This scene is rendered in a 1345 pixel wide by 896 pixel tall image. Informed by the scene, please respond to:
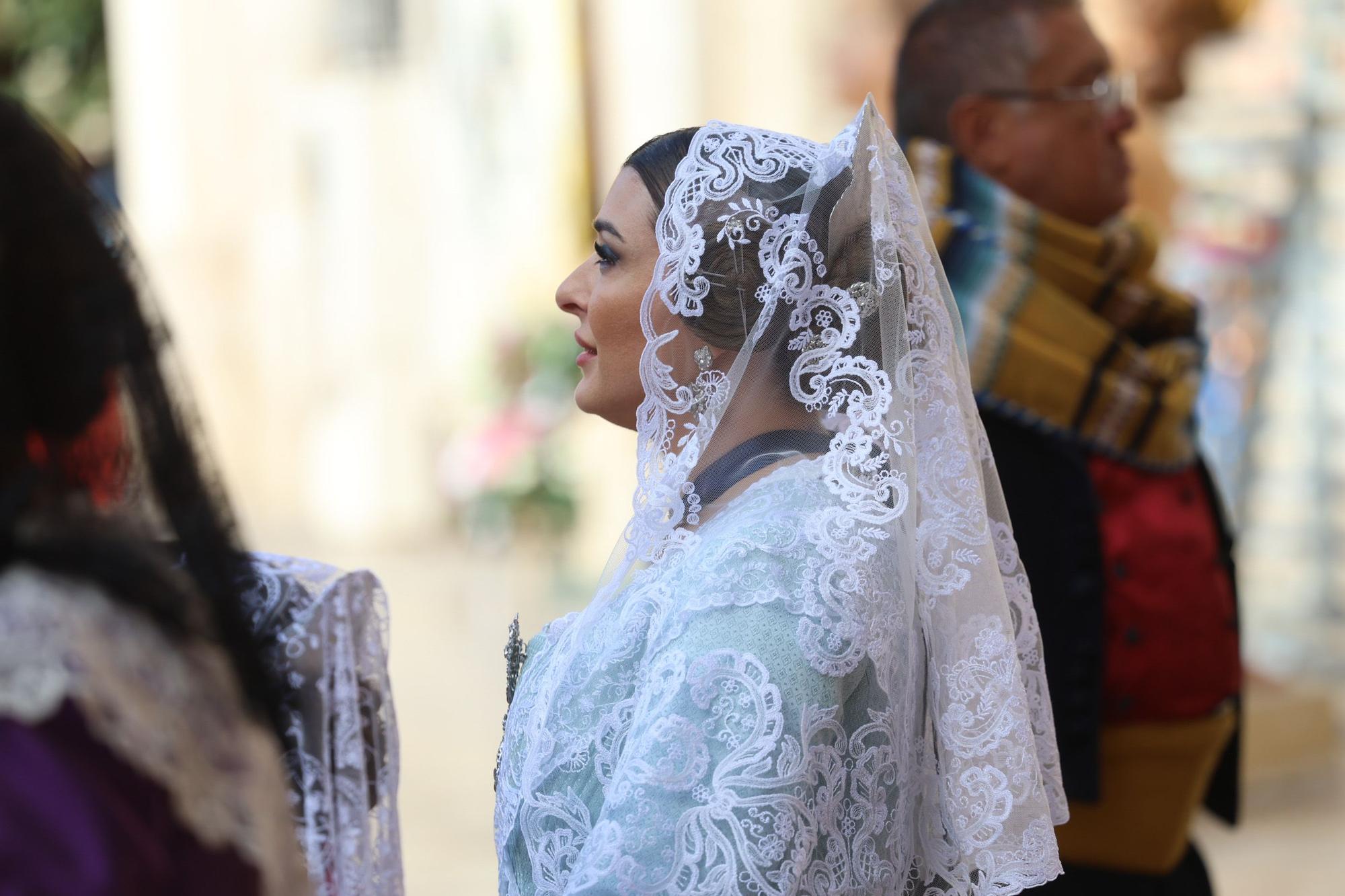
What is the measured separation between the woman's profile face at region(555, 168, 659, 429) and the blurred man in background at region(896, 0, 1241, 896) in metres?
0.77

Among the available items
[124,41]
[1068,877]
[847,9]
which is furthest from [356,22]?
[1068,877]

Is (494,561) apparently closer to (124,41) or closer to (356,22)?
(356,22)

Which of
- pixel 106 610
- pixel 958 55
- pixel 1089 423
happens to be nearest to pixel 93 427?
pixel 106 610

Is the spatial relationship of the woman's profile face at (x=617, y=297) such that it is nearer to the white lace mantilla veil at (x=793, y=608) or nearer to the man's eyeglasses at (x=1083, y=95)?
the white lace mantilla veil at (x=793, y=608)

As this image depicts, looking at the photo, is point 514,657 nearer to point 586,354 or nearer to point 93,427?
point 586,354

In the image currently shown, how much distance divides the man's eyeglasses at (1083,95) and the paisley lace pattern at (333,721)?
143 centimetres

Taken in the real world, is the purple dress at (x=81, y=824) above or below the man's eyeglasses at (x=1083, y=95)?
below

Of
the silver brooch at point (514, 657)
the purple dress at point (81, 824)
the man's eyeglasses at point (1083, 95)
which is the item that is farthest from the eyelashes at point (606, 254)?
the man's eyeglasses at point (1083, 95)

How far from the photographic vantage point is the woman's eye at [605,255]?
5.51 feet

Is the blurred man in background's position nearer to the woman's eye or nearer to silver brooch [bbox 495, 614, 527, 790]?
the woman's eye

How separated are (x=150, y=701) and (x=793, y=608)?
0.63 m

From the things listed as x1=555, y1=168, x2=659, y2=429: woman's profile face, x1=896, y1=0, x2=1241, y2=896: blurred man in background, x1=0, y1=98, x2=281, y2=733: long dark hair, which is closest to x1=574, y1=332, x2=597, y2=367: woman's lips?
x1=555, y1=168, x2=659, y2=429: woman's profile face

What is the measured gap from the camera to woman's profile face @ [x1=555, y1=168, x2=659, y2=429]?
1.66 meters

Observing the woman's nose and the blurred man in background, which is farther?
the blurred man in background
